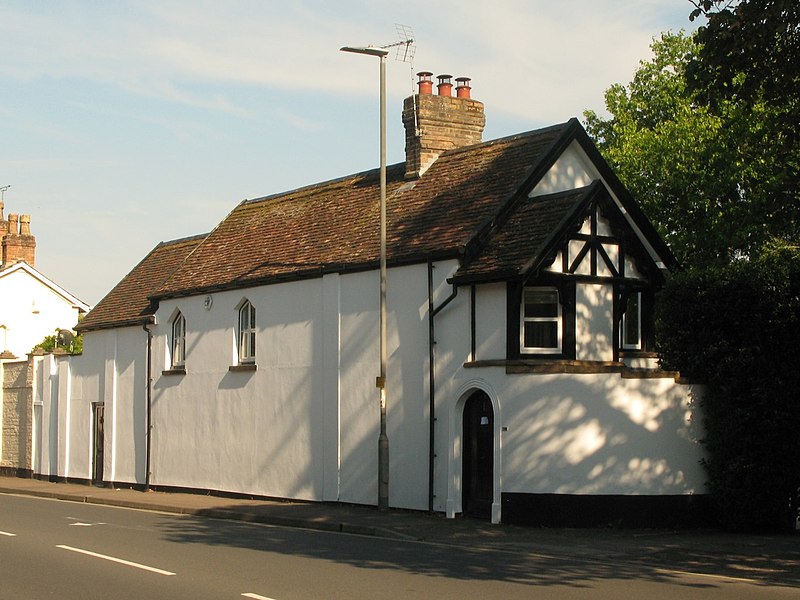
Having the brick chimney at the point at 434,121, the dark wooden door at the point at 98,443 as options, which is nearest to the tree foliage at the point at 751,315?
the brick chimney at the point at 434,121

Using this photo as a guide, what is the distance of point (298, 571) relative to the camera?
13.8 m

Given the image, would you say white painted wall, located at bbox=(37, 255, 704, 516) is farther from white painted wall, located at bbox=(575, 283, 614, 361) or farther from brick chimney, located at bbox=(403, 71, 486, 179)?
brick chimney, located at bbox=(403, 71, 486, 179)

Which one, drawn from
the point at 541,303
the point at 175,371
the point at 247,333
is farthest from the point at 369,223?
the point at 175,371

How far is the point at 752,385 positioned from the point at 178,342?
17.0m

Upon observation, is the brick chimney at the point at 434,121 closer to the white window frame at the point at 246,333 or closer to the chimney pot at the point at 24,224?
the white window frame at the point at 246,333

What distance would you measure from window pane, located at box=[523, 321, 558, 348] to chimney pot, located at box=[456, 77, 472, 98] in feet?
27.2

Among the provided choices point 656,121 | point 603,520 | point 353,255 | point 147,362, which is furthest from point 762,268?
point 656,121

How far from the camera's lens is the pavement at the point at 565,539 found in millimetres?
15258

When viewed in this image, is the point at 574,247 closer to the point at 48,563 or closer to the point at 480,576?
the point at 480,576

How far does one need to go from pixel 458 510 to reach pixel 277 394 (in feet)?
22.8

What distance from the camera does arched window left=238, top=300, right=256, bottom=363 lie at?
2795cm

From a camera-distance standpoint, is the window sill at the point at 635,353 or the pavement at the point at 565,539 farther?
the window sill at the point at 635,353

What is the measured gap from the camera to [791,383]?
64.2 feet

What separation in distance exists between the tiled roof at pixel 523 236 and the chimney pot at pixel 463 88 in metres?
5.76
